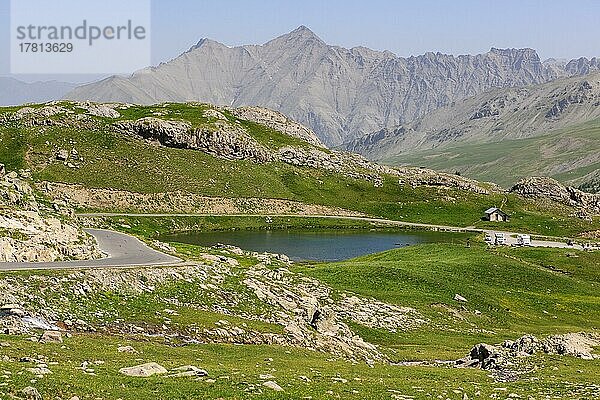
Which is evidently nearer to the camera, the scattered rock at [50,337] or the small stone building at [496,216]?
the scattered rock at [50,337]

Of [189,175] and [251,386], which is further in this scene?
[189,175]

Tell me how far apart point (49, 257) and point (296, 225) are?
344 feet

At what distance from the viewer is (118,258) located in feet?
186

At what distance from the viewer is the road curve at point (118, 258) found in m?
48.1

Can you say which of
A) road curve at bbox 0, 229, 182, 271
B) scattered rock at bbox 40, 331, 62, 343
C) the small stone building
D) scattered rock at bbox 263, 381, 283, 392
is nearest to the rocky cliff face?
road curve at bbox 0, 229, 182, 271

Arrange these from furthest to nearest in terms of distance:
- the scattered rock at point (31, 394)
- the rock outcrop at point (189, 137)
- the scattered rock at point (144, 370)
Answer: the rock outcrop at point (189, 137)
the scattered rock at point (144, 370)
the scattered rock at point (31, 394)

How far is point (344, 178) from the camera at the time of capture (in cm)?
19950

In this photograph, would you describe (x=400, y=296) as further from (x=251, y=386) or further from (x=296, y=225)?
(x=296, y=225)

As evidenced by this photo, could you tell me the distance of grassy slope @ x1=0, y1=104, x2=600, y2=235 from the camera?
162125 millimetres

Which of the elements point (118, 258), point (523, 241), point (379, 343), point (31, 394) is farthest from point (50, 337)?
point (523, 241)

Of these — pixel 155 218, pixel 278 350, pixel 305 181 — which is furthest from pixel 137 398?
pixel 305 181

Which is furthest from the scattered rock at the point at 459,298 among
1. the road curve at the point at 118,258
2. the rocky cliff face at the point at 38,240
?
the rocky cliff face at the point at 38,240

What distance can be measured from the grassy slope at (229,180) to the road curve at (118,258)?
8879 centimetres

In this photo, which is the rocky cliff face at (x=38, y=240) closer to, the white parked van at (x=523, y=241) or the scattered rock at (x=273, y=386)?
the scattered rock at (x=273, y=386)
